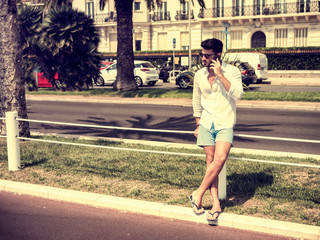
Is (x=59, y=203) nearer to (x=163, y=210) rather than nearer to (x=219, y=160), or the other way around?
(x=163, y=210)

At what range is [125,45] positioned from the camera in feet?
67.7

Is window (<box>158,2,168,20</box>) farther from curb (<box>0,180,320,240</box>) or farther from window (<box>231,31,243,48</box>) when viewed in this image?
curb (<box>0,180,320,240</box>)

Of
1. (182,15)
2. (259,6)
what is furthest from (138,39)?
(259,6)

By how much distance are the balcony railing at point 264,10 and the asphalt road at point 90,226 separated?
130 feet

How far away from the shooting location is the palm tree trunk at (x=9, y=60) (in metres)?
9.06

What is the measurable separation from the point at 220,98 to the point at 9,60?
18.7 feet

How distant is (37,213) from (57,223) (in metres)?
0.46

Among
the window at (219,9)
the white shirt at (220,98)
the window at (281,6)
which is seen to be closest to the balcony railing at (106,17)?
the window at (219,9)

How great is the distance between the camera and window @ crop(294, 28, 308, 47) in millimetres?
41594

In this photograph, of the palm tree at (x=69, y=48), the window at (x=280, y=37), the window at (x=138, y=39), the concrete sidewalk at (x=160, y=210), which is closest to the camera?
the concrete sidewalk at (x=160, y=210)

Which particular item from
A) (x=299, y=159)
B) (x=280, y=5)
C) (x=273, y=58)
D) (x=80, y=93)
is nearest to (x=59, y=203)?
(x=299, y=159)

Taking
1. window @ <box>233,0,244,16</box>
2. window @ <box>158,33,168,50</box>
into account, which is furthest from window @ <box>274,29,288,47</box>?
window @ <box>158,33,168,50</box>

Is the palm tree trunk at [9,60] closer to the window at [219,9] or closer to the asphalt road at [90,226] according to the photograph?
the asphalt road at [90,226]

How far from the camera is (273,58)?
35.5m
